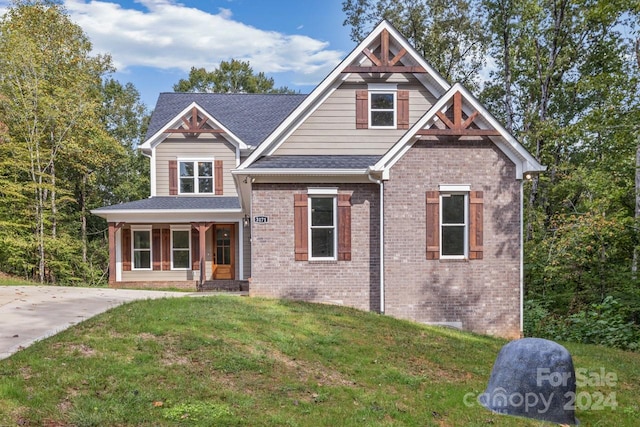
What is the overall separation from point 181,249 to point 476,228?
11.9 meters

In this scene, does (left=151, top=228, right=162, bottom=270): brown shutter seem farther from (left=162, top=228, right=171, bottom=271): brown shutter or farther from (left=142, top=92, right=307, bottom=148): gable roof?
(left=142, top=92, right=307, bottom=148): gable roof

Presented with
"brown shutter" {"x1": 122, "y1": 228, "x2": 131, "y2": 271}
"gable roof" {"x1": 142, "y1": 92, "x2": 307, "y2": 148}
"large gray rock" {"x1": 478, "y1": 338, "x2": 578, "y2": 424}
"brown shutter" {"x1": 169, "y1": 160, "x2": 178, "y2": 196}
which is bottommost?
"large gray rock" {"x1": 478, "y1": 338, "x2": 578, "y2": 424}

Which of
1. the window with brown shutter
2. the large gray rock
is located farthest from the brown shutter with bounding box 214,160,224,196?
the large gray rock

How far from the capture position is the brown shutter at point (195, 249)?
56.7 feet

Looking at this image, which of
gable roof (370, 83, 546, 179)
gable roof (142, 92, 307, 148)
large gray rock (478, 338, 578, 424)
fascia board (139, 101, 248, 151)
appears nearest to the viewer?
large gray rock (478, 338, 578, 424)

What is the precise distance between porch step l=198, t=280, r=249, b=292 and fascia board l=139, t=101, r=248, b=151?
548 cm

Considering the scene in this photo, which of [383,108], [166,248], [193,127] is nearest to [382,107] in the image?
[383,108]

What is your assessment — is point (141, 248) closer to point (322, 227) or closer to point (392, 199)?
point (322, 227)

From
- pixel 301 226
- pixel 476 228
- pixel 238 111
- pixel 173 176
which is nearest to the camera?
pixel 476 228

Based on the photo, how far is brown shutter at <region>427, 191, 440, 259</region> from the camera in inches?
408

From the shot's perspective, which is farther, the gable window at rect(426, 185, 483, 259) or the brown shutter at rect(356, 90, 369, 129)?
the brown shutter at rect(356, 90, 369, 129)

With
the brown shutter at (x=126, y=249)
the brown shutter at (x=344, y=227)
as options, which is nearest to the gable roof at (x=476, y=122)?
the brown shutter at (x=344, y=227)

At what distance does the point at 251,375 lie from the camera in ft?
18.1

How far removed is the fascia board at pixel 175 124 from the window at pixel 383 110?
7109 millimetres
